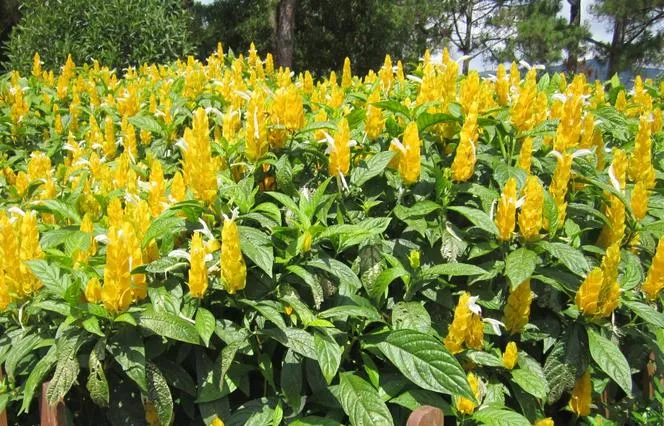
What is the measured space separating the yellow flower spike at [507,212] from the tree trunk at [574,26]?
1686 cm

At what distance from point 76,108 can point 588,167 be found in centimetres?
254

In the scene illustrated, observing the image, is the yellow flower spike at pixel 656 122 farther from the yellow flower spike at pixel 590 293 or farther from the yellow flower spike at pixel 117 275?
the yellow flower spike at pixel 117 275

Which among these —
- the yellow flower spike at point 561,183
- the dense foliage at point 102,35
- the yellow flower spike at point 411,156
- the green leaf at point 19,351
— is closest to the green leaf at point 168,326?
the green leaf at point 19,351

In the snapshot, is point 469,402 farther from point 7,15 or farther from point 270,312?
point 7,15

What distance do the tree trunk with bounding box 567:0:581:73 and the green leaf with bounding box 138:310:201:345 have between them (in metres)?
17.5

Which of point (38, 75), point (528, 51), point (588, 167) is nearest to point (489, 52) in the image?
point (528, 51)

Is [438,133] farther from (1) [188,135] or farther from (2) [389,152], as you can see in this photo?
(1) [188,135]

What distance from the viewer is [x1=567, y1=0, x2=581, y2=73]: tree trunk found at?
1813cm

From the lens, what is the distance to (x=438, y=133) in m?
2.25

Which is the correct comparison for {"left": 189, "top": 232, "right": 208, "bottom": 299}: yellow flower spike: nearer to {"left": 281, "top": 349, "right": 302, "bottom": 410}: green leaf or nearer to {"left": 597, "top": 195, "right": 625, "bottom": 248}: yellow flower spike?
{"left": 281, "top": 349, "right": 302, "bottom": 410}: green leaf

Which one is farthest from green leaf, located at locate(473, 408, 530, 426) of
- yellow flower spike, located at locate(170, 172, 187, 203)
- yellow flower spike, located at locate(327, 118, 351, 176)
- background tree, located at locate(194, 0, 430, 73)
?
background tree, located at locate(194, 0, 430, 73)

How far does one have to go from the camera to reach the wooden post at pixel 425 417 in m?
1.48

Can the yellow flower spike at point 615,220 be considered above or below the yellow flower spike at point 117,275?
below

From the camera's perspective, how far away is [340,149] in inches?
76.1
